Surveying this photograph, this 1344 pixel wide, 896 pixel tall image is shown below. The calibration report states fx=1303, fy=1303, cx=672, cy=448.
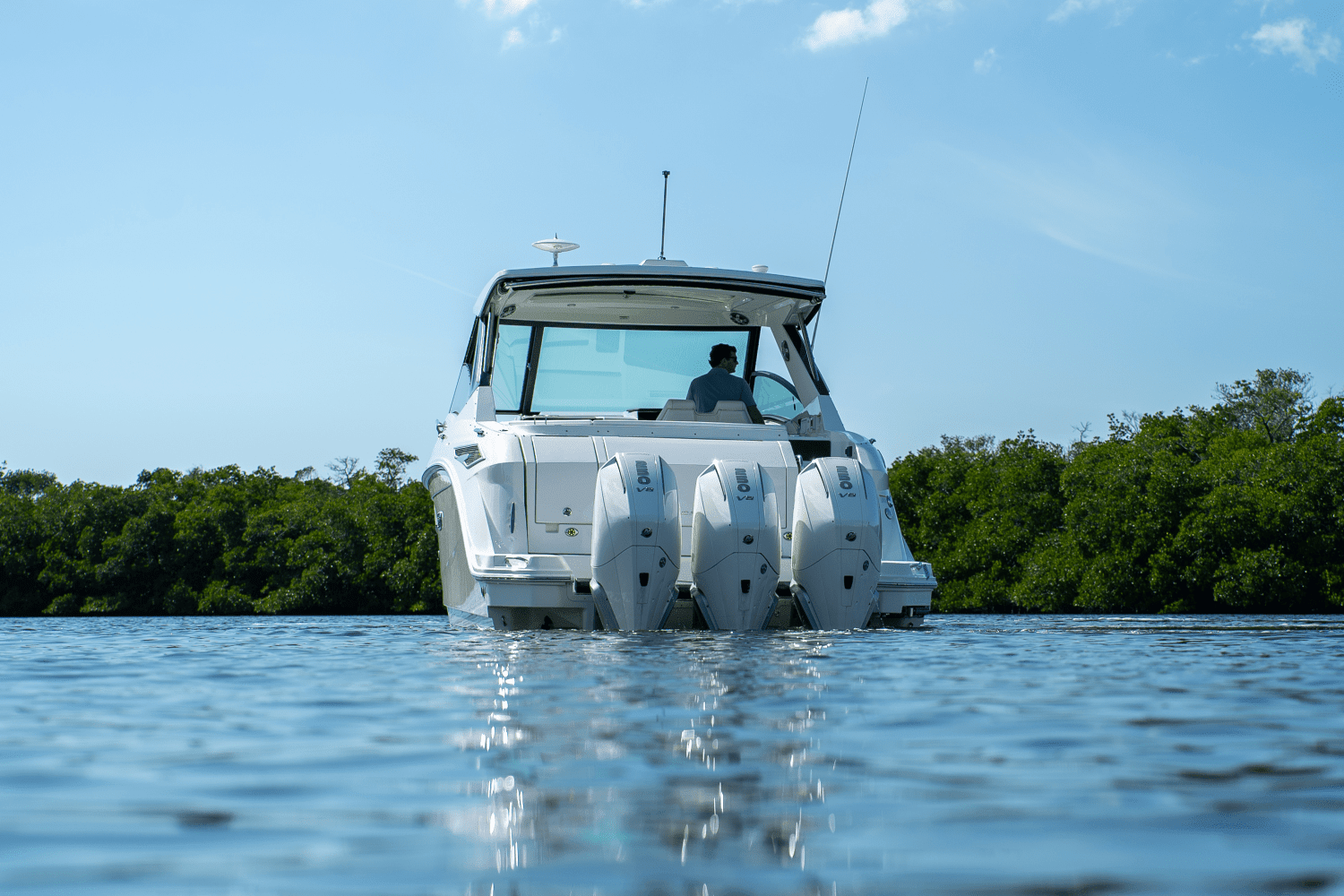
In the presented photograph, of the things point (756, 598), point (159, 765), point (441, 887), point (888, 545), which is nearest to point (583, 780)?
point (441, 887)

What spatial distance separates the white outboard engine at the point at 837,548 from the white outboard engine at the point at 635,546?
0.66m

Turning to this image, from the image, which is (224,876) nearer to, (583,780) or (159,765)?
(583,780)

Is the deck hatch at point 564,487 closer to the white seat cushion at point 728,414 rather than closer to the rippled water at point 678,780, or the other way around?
the white seat cushion at point 728,414

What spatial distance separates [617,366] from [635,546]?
384 cm

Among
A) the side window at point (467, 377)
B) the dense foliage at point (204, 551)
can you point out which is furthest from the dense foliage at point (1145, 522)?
the side window at point (467, 377)

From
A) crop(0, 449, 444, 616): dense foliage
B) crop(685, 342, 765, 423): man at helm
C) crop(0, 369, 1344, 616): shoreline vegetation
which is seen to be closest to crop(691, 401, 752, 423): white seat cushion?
crop(685, 342, 765, 423): man at helm

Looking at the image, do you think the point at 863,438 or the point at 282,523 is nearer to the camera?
the point at 863,438

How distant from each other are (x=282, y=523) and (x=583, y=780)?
37771 mm

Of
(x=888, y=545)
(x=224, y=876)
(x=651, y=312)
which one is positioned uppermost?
(x=651, y=312)

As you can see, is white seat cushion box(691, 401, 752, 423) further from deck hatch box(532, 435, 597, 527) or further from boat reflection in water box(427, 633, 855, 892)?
boat reflection in water box(427, 633, 855, 892)

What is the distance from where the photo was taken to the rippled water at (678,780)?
1.68 metres

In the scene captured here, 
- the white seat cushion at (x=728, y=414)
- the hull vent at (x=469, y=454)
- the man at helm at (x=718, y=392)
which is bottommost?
the hull vent at (x=469, y=454)

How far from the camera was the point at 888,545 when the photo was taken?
7.34m

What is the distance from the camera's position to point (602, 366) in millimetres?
9914
